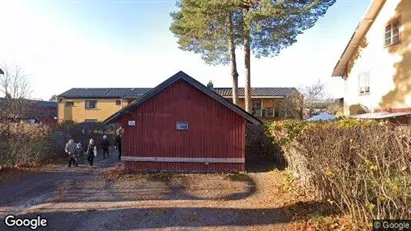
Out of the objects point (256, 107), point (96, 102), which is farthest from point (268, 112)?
point (96, 102)

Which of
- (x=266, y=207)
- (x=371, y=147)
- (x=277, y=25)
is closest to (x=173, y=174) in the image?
(x=266, y=207)

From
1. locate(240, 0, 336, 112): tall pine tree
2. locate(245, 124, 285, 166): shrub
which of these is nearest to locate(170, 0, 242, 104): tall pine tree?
locate(240, 0, 336, 112): tall pine tree

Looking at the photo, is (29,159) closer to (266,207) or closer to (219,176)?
(219,176)

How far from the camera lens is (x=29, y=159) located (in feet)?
53.9

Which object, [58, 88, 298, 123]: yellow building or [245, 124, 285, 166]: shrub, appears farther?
[58, 88, 298, 123]: yellow building

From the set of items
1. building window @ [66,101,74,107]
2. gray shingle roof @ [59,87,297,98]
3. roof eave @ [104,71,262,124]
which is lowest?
roof eave @ [104,71,262,124]

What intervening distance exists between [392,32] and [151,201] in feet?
54.8

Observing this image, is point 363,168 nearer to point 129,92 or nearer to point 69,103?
point 129,92

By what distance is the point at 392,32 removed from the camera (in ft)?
59.6

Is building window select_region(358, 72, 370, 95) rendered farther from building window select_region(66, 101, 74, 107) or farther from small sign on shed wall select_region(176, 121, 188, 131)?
building window select_region(66, 101, 74, 107)

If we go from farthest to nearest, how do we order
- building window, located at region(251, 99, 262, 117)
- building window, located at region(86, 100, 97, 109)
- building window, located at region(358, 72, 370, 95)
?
building window, located at region(86, 100, 97, 109)
building window, located at region(251, 99, 262, 117)
building window, located at region(358, 72, 370, 95)

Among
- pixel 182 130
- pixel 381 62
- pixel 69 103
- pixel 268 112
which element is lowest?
pixel 182 130

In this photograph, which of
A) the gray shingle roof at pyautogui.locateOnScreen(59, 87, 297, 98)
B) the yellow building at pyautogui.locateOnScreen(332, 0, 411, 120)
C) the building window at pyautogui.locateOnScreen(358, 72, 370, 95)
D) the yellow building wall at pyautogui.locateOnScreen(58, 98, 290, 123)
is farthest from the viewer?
the yellow building wall at pyautogui.locateOnScreen(58, 98, 290, 123)

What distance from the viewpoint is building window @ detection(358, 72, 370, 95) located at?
20623 mm
